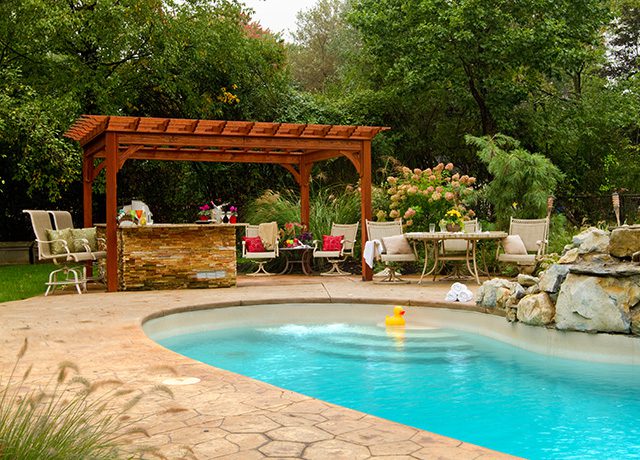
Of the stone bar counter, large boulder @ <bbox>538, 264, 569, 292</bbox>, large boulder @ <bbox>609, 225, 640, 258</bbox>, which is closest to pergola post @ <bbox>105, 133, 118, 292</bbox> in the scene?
the stone bar counter

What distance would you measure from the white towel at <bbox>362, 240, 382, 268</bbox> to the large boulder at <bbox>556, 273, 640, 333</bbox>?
471 cm

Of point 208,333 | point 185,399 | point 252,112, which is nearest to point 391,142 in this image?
point 252,112

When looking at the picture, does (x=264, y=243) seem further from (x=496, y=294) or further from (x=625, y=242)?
(x=625, y=242)

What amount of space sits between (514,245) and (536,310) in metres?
3.91

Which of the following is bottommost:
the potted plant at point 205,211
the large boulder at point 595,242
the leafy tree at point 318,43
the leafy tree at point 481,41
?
the large boulder at point 595,242

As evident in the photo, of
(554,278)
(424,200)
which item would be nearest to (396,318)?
(554,278)

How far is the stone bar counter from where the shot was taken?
34.3ft

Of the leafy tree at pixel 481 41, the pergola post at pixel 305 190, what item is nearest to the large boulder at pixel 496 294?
the pergola post at pixel 305 190

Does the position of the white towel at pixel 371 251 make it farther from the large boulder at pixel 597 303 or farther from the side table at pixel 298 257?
the large boulder at pixel 597 303

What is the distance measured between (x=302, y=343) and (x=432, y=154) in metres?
12.9

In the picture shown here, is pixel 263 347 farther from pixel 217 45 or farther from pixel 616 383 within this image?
pixel 217 45

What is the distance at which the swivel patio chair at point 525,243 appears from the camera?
1037 centimetres

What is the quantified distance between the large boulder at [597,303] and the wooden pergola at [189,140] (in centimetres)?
525

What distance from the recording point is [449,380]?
5.75 metres
